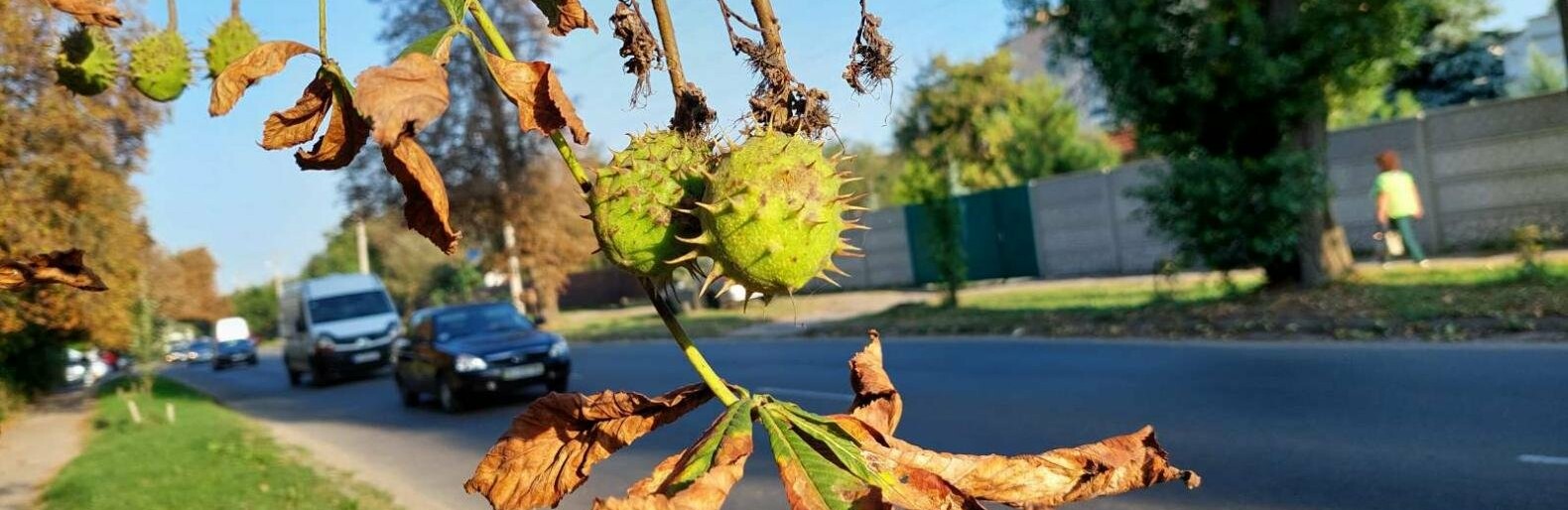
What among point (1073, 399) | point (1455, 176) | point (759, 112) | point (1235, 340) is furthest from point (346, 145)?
point (1455, 176)

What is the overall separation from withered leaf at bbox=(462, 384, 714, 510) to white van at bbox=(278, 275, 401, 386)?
907 inches

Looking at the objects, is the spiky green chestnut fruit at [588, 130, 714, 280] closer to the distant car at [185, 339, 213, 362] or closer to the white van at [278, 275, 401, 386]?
the white van at [278, 275, 401, 386]

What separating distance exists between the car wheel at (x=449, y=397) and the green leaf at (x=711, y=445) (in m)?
14.6

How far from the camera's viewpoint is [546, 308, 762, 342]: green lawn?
26.5 meters

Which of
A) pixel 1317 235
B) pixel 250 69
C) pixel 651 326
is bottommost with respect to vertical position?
pixel 651 326

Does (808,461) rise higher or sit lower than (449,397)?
higher

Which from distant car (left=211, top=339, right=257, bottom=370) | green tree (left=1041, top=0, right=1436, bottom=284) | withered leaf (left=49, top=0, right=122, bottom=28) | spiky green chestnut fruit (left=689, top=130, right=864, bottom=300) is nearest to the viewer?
spiky green chestnut fruit (left=689, top=130, right=864, bottom=300)

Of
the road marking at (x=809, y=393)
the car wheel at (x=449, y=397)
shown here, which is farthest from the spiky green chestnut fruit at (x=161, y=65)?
the car wheel at (x=449, y=397)

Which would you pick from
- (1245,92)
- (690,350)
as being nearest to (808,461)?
(690,350)

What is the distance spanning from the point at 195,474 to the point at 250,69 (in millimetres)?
10089

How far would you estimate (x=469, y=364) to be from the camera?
15.2 m

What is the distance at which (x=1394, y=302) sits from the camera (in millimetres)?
13570

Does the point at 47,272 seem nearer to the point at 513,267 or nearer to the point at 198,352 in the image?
the point at 513,267

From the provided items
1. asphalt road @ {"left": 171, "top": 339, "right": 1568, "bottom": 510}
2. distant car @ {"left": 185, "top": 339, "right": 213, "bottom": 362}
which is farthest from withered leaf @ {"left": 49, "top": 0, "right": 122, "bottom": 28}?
distant car @ {"left": 185, "top": 339, "right": 213, "bottom": 362}
